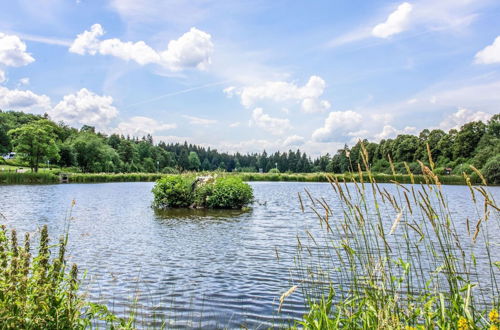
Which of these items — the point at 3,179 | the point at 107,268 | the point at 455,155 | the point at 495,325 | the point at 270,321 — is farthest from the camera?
the point at 455,155

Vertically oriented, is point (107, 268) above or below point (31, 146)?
below

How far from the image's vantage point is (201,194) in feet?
78.9

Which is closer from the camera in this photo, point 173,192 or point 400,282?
point 400,282

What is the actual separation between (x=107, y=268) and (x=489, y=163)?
212 feet

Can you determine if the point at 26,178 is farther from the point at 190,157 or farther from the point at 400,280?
the point at 190,157

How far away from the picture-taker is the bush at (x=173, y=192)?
2370cm

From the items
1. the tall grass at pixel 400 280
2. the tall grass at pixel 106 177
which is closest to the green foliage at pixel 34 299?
the tall grass at pixel 400 280

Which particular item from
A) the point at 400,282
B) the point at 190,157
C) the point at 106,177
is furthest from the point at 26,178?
the point at 190,157

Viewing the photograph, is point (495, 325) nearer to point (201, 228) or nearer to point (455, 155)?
point (201, 228)

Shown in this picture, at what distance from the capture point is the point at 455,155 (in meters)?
80.5

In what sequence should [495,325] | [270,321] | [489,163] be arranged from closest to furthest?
[495,325], [270,321], [489,163]

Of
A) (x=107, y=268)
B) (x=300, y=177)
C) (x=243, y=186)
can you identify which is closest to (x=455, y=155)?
(x=300, y=177)

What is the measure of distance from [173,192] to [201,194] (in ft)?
5.76

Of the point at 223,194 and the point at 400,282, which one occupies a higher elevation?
the point at 400,282
